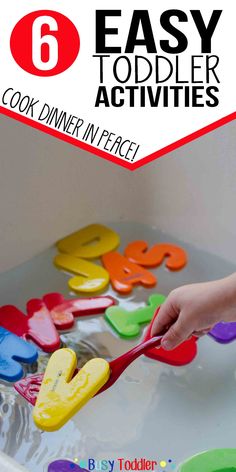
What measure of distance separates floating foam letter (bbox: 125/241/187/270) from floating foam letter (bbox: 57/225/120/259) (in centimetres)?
3

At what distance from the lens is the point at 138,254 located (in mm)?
1216

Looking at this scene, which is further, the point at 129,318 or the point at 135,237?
the point at 135,237

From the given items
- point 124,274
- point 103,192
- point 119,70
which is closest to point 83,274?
point 124,274

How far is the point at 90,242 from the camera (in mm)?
1245

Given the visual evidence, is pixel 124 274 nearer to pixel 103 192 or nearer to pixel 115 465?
pixel 103 192

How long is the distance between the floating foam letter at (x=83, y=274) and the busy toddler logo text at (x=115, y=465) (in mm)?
320

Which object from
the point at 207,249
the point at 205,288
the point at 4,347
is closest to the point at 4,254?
the point at 4,347

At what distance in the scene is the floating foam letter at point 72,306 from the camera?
1.07 metres

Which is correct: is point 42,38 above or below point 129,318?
above

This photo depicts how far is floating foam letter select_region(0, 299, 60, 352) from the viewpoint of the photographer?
1.02m

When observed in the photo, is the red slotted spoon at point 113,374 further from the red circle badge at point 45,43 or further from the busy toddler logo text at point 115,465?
the red circle badge at point 45,43

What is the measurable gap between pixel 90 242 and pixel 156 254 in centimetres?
11

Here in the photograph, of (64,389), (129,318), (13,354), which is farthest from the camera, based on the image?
(129,318)

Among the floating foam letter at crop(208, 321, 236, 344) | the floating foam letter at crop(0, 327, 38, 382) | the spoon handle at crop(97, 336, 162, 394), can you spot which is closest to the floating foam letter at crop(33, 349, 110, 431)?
the spoon handle at crop(97, 336, 162, 394)
